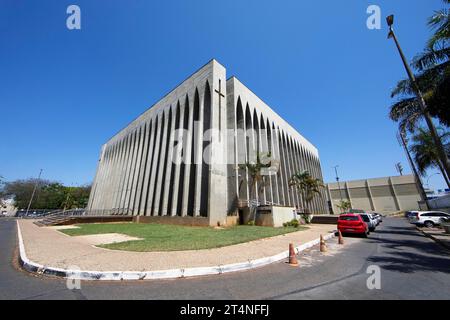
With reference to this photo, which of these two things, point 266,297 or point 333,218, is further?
point 333,218

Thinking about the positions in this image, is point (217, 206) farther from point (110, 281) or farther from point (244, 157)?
point (110, 281)

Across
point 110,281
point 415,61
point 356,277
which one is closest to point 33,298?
point 110,281

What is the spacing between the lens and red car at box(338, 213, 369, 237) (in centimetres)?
1377

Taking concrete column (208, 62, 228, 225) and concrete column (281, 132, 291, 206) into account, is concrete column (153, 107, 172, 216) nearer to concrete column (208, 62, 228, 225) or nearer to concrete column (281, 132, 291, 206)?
concrete column (208, 62, 228, 225)

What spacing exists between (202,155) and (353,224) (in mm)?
14790

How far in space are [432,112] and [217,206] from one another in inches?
632

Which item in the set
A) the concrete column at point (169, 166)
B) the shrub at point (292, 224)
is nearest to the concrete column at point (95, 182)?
the concrete column at point (169, 166)

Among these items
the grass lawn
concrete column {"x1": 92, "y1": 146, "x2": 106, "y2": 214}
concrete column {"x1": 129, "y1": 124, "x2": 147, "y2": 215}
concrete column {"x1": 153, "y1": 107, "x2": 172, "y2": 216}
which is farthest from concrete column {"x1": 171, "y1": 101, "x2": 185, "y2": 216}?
concrete column {"x1": 92, "y1": 146, "x2": 106, "y2": 214}

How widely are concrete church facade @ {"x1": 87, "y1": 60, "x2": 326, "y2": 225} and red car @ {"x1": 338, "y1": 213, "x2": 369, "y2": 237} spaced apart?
951 centimetres

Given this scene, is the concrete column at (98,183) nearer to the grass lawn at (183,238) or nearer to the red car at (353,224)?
the grass lawn at (183,238)

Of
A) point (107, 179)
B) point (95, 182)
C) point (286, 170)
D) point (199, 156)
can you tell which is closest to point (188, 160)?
point (199, 156)

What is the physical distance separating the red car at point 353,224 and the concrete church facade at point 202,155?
31.2 feet

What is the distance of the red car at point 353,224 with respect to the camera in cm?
1377

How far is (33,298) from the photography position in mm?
3723
